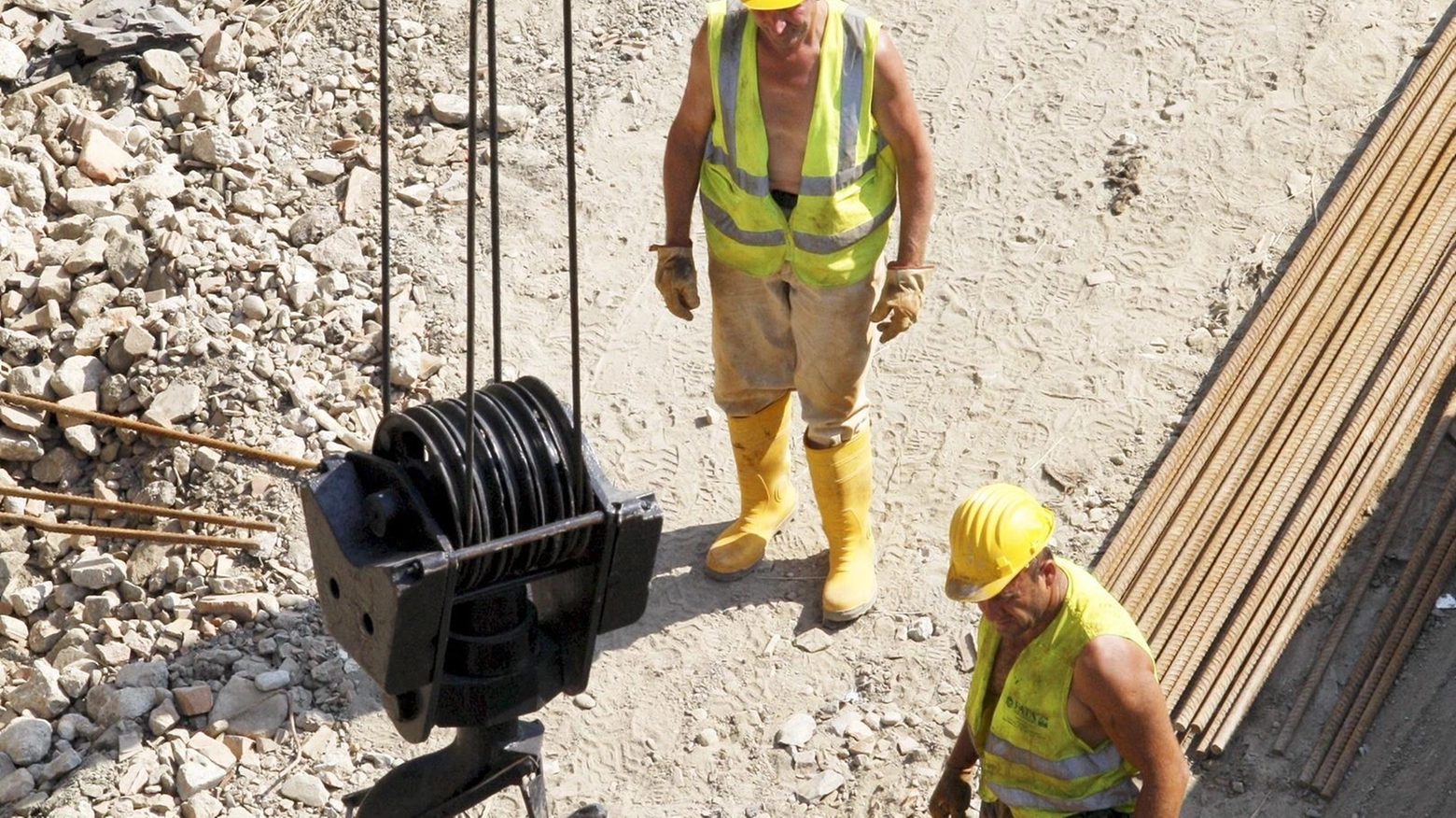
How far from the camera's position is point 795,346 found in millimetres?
6039

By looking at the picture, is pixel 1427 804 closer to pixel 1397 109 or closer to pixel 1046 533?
pixel 1046 533

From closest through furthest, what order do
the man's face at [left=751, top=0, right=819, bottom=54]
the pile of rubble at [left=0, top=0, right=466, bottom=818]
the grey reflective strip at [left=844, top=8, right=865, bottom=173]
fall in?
1. the man's face at [left=751, top=0, right=819, bottom=54]
2. the grey reflective strip at [left=844, top=8, right=865, bottom=173]
3. the pile of rubble at [left=0, top=0, right=466, bottom=818]

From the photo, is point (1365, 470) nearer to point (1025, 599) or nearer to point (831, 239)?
point (831, 239)

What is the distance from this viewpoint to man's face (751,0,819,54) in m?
5.18

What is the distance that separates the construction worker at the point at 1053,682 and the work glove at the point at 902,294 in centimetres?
147

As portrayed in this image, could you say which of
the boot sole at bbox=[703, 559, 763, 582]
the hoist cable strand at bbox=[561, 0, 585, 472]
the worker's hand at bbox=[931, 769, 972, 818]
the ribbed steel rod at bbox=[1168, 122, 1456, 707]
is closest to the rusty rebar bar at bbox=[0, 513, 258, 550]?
the boot sole at bbox=[703, 559, 763, 582]

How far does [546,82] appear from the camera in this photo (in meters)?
8.85

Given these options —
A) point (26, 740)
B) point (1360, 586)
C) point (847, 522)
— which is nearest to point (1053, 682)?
point (847, 522)

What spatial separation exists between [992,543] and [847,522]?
230 cm

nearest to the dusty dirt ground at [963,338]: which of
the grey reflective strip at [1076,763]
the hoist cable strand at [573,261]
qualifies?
the grey reflective strip at [1076,763]

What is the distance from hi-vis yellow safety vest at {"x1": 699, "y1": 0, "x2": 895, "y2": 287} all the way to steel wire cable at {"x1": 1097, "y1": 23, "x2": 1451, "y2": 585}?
169 cm

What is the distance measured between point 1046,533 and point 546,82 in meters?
5.42

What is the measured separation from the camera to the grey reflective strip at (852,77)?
535 centimetres

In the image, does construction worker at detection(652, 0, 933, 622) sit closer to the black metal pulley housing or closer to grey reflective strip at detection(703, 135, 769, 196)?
grey reflective strip at detection(703, 135, 769, 196)
